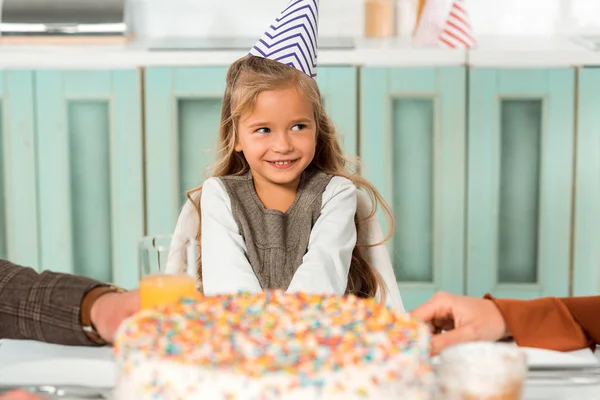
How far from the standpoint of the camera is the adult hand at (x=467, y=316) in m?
1.10

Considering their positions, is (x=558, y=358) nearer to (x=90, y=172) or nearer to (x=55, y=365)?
(x=55, y=365)

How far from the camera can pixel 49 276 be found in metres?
1.19

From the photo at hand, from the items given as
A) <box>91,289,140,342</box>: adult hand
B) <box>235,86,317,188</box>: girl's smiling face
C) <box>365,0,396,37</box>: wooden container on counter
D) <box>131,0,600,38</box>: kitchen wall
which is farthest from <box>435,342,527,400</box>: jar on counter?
<box>131,0,600,38</box>: kitchen wall

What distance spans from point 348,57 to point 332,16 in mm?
501

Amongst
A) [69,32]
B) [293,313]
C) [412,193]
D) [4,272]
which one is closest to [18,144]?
[69,32]

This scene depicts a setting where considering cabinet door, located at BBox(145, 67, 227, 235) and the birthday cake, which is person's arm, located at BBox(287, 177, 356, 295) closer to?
the birthday cake

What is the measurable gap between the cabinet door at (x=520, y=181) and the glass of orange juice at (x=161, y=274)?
184 centimetres

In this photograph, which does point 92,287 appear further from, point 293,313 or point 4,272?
point 293,313

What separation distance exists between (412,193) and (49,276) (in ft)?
5.66

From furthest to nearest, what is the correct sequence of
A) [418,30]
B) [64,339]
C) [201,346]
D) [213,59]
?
1. [418,30]
2. [213,59]
3. [64,339]
4. [201,346]

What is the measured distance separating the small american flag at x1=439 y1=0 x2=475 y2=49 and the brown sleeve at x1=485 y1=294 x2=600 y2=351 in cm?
176

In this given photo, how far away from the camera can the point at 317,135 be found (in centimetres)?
175

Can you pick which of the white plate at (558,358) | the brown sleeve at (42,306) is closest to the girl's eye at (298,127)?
the brown sleeve at (42,306)

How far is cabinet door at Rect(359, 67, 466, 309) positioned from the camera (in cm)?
271
